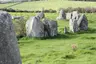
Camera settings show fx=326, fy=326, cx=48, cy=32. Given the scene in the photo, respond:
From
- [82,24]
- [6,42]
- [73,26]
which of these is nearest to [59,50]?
[73,26]

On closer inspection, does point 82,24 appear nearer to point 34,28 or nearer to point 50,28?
point 50,28

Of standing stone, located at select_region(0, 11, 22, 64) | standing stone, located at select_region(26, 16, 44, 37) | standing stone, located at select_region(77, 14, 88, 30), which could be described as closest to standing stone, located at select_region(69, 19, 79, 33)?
standing stone, located at select_region(77, 14, 88, 30)

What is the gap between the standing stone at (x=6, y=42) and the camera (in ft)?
25.4

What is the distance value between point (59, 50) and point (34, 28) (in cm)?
707

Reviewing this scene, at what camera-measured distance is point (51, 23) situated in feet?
106

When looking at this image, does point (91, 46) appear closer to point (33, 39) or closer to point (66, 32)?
point (33, 39)

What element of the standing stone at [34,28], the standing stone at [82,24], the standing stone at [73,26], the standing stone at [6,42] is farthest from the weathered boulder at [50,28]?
the standing stone at [6,42]

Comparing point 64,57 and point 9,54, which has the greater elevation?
point 9,54

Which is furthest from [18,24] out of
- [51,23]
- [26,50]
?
[26,50]

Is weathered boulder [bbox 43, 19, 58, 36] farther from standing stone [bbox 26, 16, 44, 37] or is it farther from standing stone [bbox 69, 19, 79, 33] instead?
standing stone [bbox 69, 19, 79, 33]

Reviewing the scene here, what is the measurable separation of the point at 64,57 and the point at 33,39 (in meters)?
8.00

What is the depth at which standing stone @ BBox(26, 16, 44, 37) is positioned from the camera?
30619mm

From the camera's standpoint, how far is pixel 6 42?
25.6 feet

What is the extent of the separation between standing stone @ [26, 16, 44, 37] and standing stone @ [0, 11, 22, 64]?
22.4 meters
